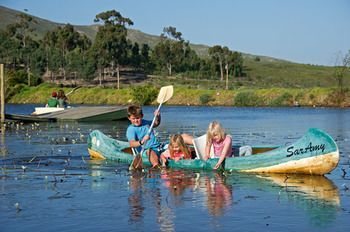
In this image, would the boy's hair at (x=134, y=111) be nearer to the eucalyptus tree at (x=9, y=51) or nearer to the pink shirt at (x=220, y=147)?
the pink shirt at (x=220, y=147)

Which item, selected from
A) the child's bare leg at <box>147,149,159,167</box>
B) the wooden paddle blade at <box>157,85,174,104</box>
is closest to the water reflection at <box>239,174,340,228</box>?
the child's bare leg at <box>147,149,159,167</box>

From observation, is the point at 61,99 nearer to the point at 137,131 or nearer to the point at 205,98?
the point at 137,131

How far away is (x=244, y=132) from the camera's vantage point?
89.0ft

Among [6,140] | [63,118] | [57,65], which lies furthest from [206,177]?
[57,65]

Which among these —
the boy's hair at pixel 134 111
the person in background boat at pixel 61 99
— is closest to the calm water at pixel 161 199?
the boy's hair at pixel 134 111

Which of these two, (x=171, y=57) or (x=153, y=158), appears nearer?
(x=153, y=158)

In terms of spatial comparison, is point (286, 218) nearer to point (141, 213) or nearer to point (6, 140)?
point (141, 213)

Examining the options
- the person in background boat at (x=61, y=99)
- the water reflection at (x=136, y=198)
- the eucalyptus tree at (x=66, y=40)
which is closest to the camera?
the water reflection at (x=136, y=198)

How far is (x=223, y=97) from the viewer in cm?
6856

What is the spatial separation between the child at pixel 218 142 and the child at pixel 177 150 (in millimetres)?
741

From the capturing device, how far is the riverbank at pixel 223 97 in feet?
198

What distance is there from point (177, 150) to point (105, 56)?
89583 mm

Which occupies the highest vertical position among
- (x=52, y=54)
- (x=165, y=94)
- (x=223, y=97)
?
(x=52, y=54)

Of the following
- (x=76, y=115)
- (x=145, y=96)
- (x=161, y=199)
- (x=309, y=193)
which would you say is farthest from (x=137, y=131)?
(x=145, y=96)
